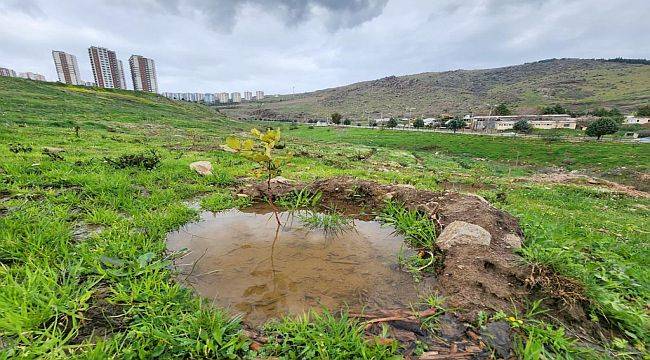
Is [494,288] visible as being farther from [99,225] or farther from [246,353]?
[99,225]

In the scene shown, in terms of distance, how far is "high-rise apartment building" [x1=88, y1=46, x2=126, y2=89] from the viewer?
254 ft

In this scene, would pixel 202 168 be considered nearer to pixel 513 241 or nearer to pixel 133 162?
pixel 133 162

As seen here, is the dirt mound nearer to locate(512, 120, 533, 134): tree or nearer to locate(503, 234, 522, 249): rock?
locate(503, 234, 522, 249): rock

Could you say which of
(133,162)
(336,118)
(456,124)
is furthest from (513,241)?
(336,118)

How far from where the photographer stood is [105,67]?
8144cm

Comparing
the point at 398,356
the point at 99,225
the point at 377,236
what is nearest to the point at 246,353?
the point at 398,356

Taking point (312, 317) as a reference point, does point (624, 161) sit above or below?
below

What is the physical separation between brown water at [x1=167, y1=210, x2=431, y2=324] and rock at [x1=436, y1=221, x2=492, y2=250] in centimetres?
60

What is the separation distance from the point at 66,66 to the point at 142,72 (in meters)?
19.1

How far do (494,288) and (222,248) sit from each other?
9.81ft

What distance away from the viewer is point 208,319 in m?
2.24

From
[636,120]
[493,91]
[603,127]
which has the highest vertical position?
[493,91]

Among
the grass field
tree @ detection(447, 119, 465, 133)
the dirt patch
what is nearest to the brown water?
the grass field

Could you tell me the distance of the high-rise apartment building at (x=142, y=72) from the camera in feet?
301
